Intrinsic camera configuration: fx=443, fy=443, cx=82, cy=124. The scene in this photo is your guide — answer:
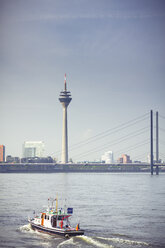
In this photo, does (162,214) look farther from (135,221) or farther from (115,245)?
(115,245)

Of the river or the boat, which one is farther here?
the boat

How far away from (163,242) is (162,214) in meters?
16.2

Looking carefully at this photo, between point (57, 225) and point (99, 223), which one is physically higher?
point (57, 225)

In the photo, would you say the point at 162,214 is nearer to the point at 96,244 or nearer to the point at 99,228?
the point at 99,228

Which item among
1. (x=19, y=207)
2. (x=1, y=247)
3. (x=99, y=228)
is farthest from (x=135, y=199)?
(x=1, y=247)

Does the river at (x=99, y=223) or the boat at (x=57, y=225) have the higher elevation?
the boat at (x=57, y=225)

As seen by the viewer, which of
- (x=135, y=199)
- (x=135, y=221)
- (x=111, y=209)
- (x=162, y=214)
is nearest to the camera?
(x=135, y=221)

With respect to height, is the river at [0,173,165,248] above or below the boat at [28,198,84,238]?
below

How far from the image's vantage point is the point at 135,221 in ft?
156

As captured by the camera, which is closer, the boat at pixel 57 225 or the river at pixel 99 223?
the river at pixel 99 223

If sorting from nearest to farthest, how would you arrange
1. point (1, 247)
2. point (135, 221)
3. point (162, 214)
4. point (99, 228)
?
point (1, 247) → point (99, 228) → point (135, 221) → point (162, 214)

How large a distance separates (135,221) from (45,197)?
26.9m

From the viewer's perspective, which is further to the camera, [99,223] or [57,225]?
[99,223]

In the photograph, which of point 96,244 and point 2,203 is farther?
point 2,203
